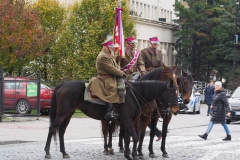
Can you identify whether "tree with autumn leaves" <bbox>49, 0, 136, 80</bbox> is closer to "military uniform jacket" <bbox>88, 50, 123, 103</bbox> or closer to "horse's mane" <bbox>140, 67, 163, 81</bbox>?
"horse's mane" <bbox>140, 67, 163, 81</bbox>

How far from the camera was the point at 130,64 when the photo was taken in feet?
63.2

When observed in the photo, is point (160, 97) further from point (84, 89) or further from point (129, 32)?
point (129, 32)

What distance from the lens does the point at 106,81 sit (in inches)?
679

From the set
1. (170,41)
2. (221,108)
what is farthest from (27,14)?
(170,41)

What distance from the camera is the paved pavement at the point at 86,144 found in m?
18.0

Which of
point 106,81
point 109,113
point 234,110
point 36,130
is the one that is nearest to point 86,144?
point 109,113

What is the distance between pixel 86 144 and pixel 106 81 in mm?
4390

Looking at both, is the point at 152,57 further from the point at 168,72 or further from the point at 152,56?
the point at 168,72

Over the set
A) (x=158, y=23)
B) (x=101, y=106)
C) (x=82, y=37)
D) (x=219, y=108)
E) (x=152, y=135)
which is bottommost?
(x=152, y=135)

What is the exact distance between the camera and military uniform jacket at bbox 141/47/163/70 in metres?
19.8

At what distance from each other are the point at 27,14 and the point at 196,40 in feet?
129

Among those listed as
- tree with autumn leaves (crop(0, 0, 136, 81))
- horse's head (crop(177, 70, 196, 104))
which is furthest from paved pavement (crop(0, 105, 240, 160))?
tree with autumn leaves (crop(0, 0, 136, 81))

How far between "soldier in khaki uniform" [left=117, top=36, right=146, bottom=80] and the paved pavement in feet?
6.28

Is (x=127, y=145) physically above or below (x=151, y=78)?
below
